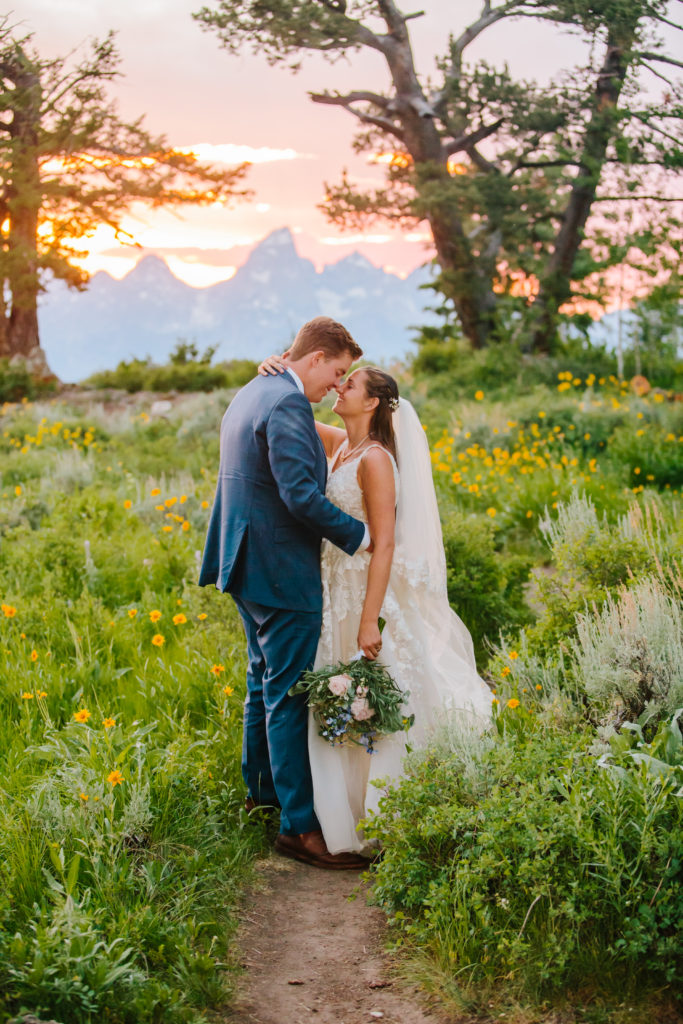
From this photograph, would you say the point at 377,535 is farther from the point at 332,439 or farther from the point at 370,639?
the point at 332,439

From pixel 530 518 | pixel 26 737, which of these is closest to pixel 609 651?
pixel 26 737

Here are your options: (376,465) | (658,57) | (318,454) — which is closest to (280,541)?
(318,454)

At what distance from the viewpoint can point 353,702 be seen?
142 inches

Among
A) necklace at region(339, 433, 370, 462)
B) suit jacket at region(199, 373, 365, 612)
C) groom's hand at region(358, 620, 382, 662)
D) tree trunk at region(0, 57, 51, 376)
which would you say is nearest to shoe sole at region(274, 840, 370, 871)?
groom's hand at region(358, 620, 382, 662)

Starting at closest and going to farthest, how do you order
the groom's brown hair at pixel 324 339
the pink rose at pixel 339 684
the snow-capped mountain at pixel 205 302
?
the pink rose at pixel 339 684, the groom's brown hair at pixel 324 339, the snow-capped mountain at pixel 205 302

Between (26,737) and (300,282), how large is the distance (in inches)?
5178

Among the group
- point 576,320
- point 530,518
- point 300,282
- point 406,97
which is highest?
point 300,282

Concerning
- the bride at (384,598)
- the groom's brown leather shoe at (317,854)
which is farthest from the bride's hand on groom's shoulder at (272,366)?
the groom's brown leather shoe at (317,854)

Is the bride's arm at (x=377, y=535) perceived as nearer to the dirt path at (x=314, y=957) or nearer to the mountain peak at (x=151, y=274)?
the dirt path at (x=314, y=957)

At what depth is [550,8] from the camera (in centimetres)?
1330

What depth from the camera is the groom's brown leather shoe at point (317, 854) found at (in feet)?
12.2

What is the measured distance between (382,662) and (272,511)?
868 millimetres

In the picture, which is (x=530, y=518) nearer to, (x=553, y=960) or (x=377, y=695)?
(x=377, y=695)

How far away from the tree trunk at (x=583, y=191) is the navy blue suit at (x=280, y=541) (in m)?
11.8
